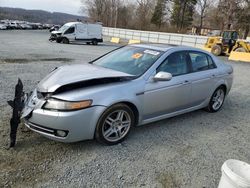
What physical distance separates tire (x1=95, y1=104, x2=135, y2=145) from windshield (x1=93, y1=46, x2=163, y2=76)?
0.66 meters

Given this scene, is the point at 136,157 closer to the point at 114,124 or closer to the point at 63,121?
the point at 114,124

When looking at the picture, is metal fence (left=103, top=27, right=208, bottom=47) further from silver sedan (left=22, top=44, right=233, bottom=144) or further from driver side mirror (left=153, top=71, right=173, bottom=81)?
driver side mirror (left=153, top=71, right=173, bottom=81)

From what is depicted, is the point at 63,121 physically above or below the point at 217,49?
above

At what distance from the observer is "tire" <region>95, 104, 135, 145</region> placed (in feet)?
11.3

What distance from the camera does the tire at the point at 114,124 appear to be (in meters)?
3.44

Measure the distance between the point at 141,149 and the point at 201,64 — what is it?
91.5 inches

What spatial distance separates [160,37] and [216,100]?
25.3 m

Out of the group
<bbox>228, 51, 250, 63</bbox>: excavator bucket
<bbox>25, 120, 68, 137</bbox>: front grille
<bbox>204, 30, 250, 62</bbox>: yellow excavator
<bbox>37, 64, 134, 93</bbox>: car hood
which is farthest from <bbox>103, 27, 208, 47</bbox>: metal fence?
<bbox>25, 120, 68, 137</bbox>: front grille

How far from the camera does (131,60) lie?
4.34 m

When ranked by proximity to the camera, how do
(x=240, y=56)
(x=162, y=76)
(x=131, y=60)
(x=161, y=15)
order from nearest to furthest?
(x=162, y=76), (x=131, y=60), (x=240, y=56), (x=161, y=15)

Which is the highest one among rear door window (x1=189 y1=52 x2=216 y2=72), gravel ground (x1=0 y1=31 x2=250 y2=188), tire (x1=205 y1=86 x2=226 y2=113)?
rear door window (x1=189 y1=52 x2=216 y2=72)

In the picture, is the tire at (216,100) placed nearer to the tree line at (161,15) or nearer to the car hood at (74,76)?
the car hood at (74,76)

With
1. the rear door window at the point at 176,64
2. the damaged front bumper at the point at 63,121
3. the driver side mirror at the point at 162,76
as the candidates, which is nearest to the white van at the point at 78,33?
the rear door window at the point at 176,64

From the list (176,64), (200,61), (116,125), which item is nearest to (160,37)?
(200,61)
